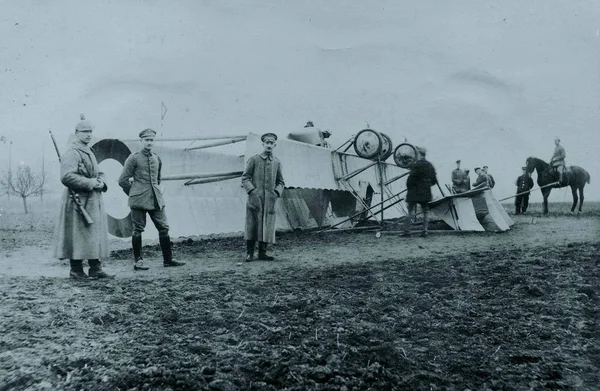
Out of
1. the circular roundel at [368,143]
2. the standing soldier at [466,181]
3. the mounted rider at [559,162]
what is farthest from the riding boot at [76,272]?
the mounted rider at [559,162]

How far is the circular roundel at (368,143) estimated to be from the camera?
1009cm

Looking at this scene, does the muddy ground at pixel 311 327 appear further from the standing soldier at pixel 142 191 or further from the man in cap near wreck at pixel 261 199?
the man in cap near wreck at pixel 261 199

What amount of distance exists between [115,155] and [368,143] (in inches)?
209

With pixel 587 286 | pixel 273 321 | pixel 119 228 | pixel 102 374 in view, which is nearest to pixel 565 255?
pixel 587 286

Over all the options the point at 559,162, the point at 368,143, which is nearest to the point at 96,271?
the point at 368,143

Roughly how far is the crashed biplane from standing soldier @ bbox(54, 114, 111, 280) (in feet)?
9.83

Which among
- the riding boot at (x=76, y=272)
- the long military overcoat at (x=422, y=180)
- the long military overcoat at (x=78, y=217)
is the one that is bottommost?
the riding boot at (x=76, y=272)

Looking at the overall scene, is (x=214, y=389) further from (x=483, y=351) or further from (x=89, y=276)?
(x=89, y=276)

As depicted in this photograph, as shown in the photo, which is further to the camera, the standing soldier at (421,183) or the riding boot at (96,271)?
the standing soldier at (421,183)

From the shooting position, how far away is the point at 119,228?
8.59 m

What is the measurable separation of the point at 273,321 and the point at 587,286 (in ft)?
9.01

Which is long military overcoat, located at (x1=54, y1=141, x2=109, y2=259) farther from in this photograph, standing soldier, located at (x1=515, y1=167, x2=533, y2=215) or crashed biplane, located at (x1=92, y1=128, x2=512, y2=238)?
standing soldier, located at (x1=515, y1=167, x2=533, y2=215)

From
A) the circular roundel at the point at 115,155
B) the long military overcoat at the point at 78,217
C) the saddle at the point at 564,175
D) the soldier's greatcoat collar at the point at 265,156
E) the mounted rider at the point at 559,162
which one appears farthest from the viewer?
the saddle at the point at 564,175

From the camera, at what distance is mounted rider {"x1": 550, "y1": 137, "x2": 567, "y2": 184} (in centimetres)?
1348
